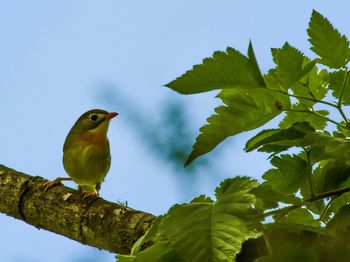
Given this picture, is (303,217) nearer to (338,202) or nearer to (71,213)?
(338,202)

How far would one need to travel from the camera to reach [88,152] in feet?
15.3

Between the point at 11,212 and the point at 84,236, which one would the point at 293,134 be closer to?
the point at 84,236

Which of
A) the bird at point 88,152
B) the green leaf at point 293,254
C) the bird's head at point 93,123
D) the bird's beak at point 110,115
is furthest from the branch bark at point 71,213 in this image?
the bird's beak at point 110,115

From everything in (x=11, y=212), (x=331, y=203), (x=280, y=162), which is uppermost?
(x=11, y=212)

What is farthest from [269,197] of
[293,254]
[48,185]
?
[48,185]

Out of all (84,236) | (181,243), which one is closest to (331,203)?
(181,243)

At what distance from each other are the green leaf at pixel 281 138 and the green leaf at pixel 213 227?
0.43ft

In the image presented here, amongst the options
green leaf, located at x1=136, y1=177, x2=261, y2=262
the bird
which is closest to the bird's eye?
the bird

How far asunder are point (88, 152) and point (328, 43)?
370 centimetres

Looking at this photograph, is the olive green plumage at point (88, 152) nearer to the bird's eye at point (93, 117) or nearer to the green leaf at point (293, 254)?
the bird's eye at point (93, 117)

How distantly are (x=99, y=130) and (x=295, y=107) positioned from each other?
156 inches

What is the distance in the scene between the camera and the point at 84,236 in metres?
2.12

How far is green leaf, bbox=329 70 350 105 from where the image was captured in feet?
3.63

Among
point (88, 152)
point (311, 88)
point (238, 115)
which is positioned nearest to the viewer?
point (238, 115)
